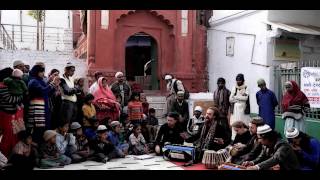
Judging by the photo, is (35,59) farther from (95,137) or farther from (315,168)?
Result: (315,168)

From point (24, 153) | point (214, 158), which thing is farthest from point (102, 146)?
point (214, 158)

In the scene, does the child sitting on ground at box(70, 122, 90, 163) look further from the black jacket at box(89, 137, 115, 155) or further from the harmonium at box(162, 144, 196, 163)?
the harmonium at box(162, 144, 196, 163)

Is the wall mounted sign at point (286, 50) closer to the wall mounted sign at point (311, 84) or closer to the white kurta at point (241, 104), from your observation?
the wall mounted sign at point (311, 84)

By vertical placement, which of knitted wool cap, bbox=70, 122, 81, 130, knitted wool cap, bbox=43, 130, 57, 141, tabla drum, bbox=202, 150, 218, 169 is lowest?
tabla drum, bbox=202, 150, 218, 169

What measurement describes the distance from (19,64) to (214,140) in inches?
133

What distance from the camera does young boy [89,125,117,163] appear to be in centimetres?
685

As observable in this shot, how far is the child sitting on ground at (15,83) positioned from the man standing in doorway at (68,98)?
3.07 feet

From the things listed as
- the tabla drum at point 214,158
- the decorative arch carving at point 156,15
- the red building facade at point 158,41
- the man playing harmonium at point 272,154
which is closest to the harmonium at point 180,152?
the tabla drum at point 214,158

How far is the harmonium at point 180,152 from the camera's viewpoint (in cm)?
650

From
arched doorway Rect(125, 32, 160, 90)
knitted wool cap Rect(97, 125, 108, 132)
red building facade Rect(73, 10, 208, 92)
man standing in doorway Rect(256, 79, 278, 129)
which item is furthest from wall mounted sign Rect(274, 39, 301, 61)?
knitted wool cap Rect(97, 125, 108, 132)

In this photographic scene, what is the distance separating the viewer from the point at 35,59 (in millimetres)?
11555

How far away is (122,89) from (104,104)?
0.76 meters

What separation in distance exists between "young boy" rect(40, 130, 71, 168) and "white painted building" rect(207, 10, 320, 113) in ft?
16.9
